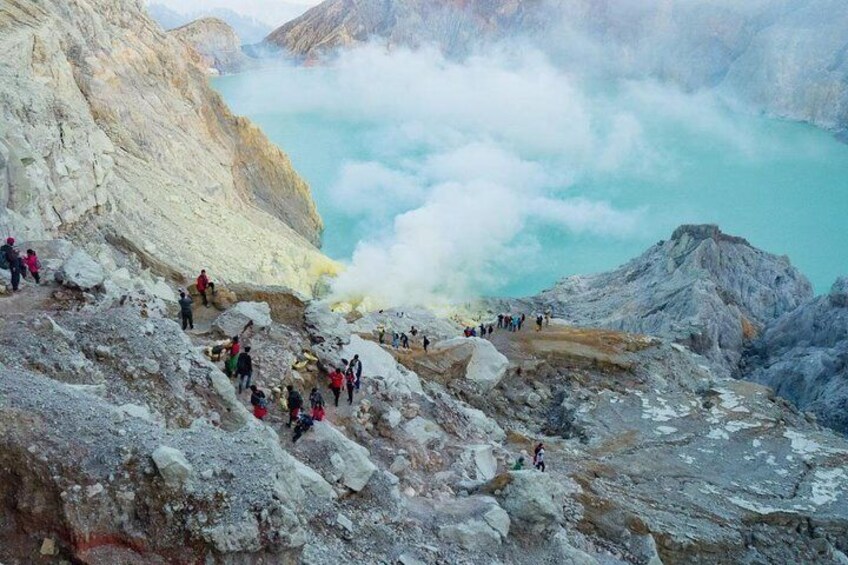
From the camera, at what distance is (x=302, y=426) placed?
12875 millimetres

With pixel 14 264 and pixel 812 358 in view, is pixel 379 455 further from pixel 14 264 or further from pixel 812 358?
pixel 812 358

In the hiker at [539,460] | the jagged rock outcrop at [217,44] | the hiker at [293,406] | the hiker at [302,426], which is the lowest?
the hiker at [302,426]

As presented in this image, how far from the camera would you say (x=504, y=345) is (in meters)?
29.3

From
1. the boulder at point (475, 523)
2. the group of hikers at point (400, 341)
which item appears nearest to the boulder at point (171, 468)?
the boulder at point (475, 523)

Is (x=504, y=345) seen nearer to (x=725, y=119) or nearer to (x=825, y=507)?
(x=825, y=507)

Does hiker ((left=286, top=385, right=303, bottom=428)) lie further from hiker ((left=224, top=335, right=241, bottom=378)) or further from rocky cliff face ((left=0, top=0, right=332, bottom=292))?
rocky cliff face ((left=0, top=0, right=332, bottom=292))

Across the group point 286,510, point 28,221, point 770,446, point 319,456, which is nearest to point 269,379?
point 319,456

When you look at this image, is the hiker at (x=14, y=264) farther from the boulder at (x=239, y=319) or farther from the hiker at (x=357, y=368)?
the hiker at (x=357, y=368)

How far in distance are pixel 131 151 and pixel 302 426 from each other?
81.4 feet

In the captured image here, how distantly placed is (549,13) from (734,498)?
142m

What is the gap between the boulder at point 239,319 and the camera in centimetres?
1573

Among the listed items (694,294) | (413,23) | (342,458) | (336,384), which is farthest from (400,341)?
(413,23)

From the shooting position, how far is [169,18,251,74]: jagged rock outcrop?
13562 cm

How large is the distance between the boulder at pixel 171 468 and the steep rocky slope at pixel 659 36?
121 m
